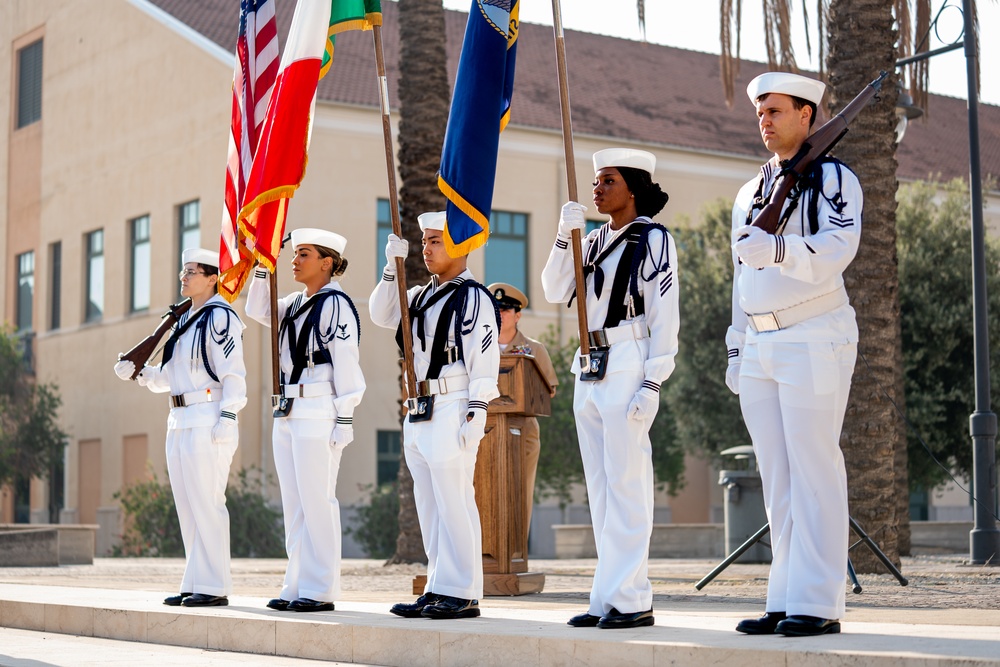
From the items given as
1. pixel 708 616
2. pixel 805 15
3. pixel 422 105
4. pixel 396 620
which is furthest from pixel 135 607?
pixel 805 15

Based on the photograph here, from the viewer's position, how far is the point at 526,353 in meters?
12.1

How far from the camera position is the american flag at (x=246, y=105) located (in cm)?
1107

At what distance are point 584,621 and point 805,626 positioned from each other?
4.80 feet

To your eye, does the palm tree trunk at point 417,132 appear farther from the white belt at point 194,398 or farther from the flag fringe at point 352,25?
the white belt at point 194,398

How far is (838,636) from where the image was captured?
6.82 meters

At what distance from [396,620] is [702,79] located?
3426 centimetres

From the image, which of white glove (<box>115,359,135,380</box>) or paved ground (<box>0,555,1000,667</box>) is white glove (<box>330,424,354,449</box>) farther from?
white glove (<box>115,359,135,380</box>)

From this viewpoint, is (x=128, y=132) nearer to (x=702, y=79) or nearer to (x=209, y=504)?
(x=702, y=79)

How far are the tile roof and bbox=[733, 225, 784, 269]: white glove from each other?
26.0 metres

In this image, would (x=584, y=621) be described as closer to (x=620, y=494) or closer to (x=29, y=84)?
(x=620, y=494)

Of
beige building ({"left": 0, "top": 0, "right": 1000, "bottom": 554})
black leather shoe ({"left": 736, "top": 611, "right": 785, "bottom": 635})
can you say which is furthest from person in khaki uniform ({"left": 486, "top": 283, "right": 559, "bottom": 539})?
beige building ({"left": 0, "top": 0, "right": 1000, "bottom": 554})

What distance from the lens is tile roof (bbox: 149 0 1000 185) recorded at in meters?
34.4

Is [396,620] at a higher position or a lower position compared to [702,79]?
lower

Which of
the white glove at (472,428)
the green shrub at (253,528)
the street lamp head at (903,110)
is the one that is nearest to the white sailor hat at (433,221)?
the white glove at (472,428)
